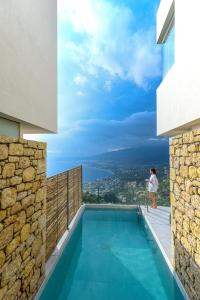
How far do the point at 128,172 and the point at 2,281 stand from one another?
17.3 metres

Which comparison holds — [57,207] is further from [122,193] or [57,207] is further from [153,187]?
[122,193]

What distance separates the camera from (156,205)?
508 inches

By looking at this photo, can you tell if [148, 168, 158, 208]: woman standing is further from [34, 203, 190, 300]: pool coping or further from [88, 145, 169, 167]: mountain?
[88, 145, 169, 167]: mountain

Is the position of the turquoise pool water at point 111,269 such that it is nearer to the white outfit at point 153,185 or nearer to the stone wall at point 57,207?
the stone wall at point 57,207

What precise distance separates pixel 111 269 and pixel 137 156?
98.0 ft

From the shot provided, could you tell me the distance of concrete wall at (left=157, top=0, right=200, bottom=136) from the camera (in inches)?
180

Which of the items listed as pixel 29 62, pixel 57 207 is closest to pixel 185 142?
pixel 29 62

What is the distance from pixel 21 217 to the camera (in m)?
4.34

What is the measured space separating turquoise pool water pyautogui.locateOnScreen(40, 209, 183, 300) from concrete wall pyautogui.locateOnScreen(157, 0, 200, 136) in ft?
12.1

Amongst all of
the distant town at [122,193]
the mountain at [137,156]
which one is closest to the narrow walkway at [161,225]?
the distant town at [122,193]

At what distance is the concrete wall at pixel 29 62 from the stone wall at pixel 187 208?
119 inches

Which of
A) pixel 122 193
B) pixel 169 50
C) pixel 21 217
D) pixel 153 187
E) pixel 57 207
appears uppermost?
pixel 169 50

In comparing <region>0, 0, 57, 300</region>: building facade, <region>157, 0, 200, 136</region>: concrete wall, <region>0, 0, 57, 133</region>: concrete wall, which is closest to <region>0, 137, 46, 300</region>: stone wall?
<region>0, 0, 57, 300</region>: building facade

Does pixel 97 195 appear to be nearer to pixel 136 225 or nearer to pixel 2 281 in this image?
pixel 136 225
